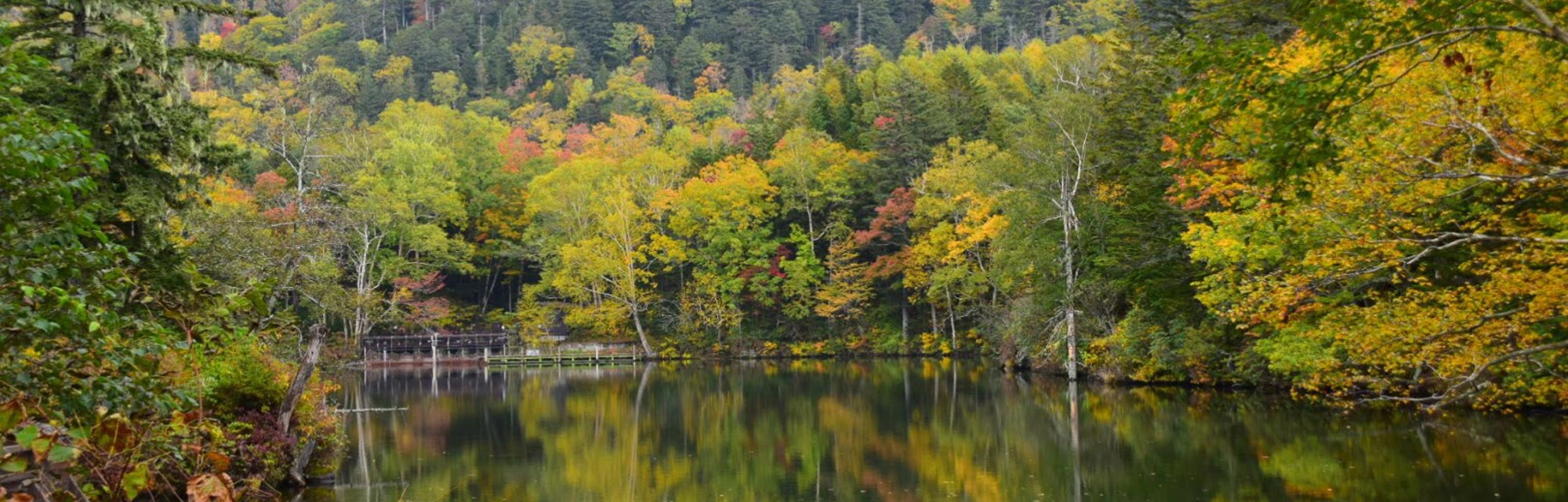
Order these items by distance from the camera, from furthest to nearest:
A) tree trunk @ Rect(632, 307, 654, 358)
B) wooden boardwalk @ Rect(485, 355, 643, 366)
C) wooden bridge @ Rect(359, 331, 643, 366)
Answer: wooden bridge @ Rect(359, 331, 643, 366) → wooden boardwalk @ Rect(485, 355, 643, 366) → tree trunk @ Rect(632, 307, 654, 358)

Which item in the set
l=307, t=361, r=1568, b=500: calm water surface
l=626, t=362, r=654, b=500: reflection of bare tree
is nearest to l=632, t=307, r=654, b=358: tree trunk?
l=626, t=362, r=654, b=500: reflection of bare tree

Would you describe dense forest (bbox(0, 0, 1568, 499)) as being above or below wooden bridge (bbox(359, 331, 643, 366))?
above

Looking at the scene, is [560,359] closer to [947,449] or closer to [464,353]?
[464,353]

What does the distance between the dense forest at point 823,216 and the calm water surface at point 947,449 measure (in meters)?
0.95

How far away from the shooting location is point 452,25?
103 m

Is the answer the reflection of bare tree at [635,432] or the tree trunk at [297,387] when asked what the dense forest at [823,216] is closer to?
the tree trunk at [297,387]

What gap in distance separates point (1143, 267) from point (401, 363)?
33.2 metres

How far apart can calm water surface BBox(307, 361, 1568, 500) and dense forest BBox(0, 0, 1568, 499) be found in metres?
0.95

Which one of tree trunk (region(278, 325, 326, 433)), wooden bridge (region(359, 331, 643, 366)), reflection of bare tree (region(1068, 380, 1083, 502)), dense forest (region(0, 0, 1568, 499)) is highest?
dense forest (region(0, 0, 1568, 499))

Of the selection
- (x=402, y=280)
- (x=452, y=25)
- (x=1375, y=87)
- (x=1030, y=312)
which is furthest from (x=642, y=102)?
(x=1375, y=87)

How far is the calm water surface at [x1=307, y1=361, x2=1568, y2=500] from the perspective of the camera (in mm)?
13742

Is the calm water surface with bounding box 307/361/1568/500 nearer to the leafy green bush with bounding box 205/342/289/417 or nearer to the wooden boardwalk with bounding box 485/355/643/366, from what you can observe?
the leafy green bush with bounding box 205/342/289/417

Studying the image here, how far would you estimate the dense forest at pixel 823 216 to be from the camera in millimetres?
6910

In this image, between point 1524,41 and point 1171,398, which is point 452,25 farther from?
point 1524,41
